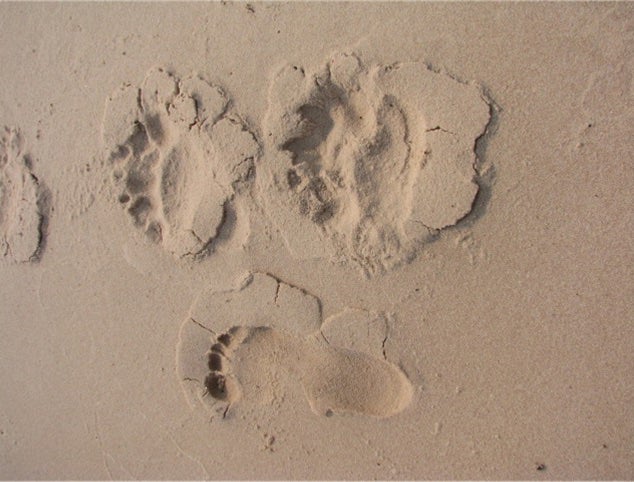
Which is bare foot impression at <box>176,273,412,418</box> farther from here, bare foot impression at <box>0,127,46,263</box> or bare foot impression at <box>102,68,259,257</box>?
bare foot impression at <box>0,127,46,263</box>

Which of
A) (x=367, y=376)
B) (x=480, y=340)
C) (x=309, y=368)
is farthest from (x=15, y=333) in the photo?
(x=480, y=340)

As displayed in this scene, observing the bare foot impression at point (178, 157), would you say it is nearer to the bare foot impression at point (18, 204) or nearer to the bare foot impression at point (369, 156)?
the bare foot impression at point (369, 156)

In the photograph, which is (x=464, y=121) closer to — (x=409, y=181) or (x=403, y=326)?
(x=409, y=181)

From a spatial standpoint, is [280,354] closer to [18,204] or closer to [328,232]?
[328,232]

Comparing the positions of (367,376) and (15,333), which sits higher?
(367,376)

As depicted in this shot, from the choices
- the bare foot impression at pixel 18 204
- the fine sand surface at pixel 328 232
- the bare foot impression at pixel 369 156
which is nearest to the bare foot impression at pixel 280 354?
the fine sand surface at pixel 328 232

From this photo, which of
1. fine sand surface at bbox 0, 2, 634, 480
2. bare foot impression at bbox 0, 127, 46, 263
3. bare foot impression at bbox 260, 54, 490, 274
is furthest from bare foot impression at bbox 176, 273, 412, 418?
bare foot impression at bbox 0, 127, 46, 263

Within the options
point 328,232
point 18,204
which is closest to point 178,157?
point 328,232
